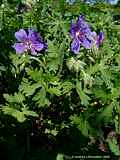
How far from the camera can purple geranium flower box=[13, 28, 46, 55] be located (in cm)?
Answer: 252

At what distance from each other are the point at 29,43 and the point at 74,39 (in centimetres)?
26

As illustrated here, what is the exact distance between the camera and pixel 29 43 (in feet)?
8.45

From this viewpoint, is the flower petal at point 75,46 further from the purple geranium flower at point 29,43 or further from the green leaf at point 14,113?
the green leaf at point 14,113

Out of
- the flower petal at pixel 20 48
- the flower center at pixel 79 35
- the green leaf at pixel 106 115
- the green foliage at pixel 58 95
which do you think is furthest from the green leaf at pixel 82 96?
the flower petal at pixel 20 48

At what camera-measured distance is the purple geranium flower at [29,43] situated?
2.52 meters

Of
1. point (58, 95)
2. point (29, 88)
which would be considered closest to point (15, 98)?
point (29, 88)

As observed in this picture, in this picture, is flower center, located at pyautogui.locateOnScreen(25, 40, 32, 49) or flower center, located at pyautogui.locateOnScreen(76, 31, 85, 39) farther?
flower center, located at pyautogui.locateOnScreen(25, 40, 32, 49)

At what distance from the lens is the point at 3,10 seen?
9.90 ft

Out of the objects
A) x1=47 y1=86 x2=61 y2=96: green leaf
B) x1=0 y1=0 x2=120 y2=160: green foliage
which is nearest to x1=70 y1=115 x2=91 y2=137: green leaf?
x1=0 y1=0 x2=120 y2=160: green foliage

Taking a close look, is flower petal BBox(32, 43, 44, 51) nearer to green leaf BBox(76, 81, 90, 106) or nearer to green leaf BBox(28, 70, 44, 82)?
green leaf BBox(28, 70, 44, 82)

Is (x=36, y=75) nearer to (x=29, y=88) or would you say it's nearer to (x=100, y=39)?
(x=29, y=88)

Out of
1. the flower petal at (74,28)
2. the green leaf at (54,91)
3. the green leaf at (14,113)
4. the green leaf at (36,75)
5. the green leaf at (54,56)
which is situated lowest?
the green leaf at (14,113)

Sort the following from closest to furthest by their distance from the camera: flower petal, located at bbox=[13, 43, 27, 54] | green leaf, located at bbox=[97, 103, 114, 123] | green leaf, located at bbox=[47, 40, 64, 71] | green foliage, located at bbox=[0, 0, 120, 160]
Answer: green leaf, located at bbox=[97, 103, 114, 123], green foliage, located at bbox=[0, 0, 120, 160], green leaf, located at bbox=[47, 40, 64, 71], flower petal, located at bbox=[13, 43, 27, 54]

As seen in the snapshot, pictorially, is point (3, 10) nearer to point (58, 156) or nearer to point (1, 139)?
point (1, 139)
